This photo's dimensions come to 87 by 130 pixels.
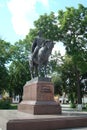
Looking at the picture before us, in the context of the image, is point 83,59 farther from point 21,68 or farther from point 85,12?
point 21,68

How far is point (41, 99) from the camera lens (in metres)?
15.2

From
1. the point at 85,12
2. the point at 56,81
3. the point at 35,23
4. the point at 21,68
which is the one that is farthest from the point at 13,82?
the point at 85,12

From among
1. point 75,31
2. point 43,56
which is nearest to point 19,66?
point 75,31

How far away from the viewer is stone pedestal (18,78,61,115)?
580 inches

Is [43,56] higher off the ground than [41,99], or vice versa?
[43,56]

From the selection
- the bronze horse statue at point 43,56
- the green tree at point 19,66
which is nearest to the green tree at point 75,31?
the green tree at point 19,66

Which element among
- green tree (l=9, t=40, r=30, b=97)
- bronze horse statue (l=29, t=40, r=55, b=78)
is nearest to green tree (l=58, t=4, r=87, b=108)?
green tree (l=9, t=40, r=30, b=97)

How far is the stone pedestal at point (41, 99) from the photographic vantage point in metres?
14.7

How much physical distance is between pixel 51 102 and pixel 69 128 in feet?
9.54

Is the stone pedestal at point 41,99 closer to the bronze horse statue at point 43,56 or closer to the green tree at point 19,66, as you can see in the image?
the bronze horse statue at point 43,56

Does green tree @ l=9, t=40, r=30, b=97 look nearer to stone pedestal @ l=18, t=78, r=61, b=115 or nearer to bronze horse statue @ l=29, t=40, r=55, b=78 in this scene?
bronze horse statue @ l=29, t=40, r=55, b=78

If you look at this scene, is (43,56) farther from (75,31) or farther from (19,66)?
(19,66)

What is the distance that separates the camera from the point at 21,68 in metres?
55.5

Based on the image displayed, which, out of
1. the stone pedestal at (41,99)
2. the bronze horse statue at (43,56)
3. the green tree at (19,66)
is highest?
the green tree at (19,66)
